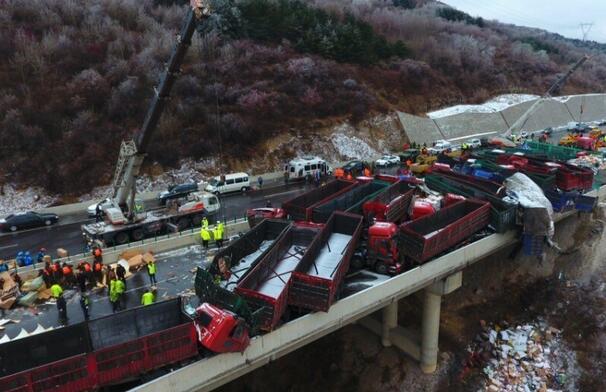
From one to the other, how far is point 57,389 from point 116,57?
42031mm

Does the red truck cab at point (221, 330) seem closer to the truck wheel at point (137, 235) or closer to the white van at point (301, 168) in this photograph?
the truck wheel at point (137, 235)

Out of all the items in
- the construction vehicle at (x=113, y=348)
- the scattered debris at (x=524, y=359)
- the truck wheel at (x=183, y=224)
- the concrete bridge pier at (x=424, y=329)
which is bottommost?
the scattered debris at (x=524, y=359)

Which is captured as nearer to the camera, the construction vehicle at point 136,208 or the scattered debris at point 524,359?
the construction vehicle at point 136,208

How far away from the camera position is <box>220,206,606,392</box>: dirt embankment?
19031mm

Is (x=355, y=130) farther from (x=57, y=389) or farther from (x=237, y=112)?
(x=57, y=389)

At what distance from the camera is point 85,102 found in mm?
39406

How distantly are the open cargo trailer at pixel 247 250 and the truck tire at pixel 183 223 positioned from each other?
25.8 feet

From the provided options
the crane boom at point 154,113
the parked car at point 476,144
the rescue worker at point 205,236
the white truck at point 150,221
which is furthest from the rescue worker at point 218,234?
the parked car at point 476,144

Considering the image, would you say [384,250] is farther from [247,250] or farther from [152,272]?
[152,272]

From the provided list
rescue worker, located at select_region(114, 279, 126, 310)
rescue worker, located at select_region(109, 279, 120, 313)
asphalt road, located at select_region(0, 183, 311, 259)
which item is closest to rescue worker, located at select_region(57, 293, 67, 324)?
rescue worker, located at select_region(109, 279, 120, 313)

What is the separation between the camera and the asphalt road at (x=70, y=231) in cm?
2341

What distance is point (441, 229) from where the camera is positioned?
61.2ft

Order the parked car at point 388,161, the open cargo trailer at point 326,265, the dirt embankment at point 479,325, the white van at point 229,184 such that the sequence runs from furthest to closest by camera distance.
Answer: the parked car at point 388,161 → the white van at point 229,184 → the dirt embankment at point 479,325 → the open cargo trailer at point 326,265

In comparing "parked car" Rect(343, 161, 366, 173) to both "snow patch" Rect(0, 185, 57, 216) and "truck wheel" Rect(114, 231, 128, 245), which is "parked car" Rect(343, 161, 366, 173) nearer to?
"truck wheel" Rect(114, 231, 128, 245)
